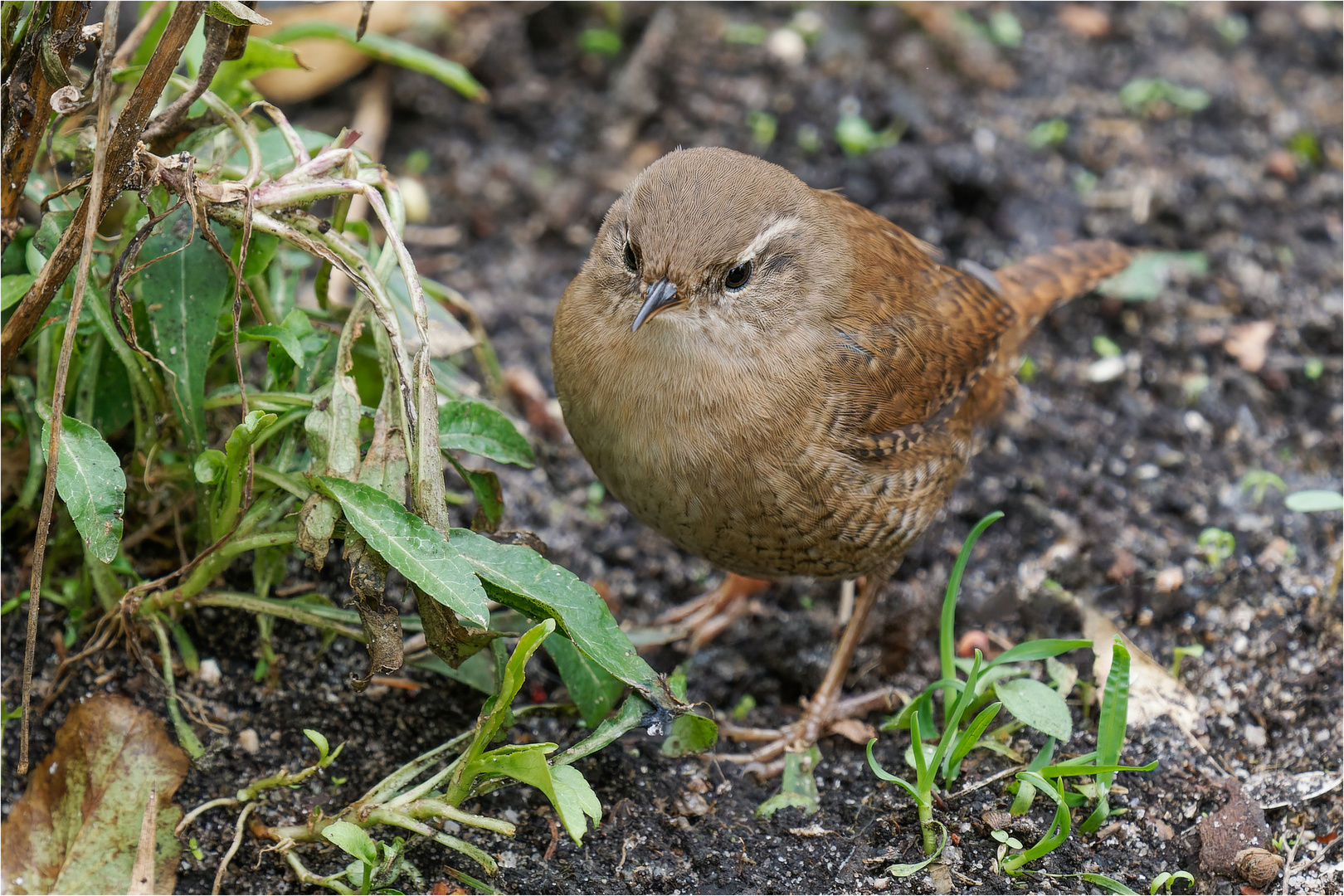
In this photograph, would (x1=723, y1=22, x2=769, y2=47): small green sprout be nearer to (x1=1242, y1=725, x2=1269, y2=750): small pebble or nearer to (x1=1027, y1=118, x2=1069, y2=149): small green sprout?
(x1=1027, y1=118, x2=1069, y2=149): small green sprout

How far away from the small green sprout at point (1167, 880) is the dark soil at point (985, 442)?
0.04 m

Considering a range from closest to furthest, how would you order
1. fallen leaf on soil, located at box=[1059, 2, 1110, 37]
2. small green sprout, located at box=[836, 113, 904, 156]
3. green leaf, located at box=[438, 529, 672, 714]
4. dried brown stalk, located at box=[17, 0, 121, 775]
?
dried brown stalk, located at box=[17, 0, 121, 775]
green leaf, located at box=[438, 529, 672, 714]
small green sprout, located at box=[836, 113, 904, 156]
fallen leaf on soil, located at box=[1059, 2, 1110, 37]

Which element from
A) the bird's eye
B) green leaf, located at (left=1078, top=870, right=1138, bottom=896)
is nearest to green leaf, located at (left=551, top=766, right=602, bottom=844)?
green leaf, located at (left=1078, top=870, right=1138, bottom=896)

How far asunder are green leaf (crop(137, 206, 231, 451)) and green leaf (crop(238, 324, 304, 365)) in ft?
0.59

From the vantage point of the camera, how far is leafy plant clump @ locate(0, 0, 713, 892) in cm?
264

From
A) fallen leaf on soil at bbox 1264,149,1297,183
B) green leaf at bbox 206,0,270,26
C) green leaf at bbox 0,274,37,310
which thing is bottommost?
fallen leaf on soil at bbox 1264,149,1297,183

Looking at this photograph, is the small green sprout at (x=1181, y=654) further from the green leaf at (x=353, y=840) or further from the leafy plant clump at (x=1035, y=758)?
the green leaf at (x=353, y=840)

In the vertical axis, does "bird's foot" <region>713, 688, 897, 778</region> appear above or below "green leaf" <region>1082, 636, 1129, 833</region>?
below

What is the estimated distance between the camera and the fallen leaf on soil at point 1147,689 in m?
3.53

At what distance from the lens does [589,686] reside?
318 cm

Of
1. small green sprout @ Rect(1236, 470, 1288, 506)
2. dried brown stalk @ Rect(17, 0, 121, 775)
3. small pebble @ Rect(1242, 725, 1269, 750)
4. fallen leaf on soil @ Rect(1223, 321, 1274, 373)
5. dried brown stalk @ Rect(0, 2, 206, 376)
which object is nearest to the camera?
dried brown stalk @ Rect(17, 0, 121, 775)

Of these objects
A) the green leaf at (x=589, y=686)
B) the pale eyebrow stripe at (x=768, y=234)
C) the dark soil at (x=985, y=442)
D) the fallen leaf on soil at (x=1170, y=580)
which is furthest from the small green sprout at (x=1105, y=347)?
the green leaf at (x=589, y=686)

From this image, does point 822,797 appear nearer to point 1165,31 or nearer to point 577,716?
point 577,716

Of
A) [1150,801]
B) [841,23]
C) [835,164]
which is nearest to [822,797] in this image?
[1150,801]
